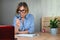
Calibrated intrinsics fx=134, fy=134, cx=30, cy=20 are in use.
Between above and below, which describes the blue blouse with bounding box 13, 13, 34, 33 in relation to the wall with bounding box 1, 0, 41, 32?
below

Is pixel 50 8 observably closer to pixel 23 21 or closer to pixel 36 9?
pixel 36 9

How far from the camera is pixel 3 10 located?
3201 millimetres

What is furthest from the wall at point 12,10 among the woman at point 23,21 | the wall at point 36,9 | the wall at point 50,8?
the woman at point 23,21

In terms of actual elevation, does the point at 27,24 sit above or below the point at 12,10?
below

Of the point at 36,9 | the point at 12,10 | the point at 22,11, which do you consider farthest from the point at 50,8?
the point at 12,10

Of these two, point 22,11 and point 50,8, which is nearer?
point 22,11

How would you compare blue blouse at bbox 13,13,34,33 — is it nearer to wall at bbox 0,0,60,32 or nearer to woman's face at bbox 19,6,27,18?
woman's face at bbox 19,6,27,18

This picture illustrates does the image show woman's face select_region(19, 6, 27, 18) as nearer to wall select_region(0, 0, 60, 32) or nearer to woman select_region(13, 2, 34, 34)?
woman select_region(13, 2, 34, 34)

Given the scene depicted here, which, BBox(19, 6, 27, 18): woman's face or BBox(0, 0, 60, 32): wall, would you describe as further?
BBox(0, 0, 60, 32): wall

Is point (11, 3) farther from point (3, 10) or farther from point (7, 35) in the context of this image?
point (7, 35)

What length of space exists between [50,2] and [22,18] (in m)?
0.84

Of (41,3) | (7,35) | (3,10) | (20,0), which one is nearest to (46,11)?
(41,3)

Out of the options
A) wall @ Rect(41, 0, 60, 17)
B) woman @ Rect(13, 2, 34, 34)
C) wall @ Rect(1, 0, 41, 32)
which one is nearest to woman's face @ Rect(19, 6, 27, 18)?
woman @ Rect(13, 2, 34, 34)

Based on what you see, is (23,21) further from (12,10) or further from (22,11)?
(12,10)
